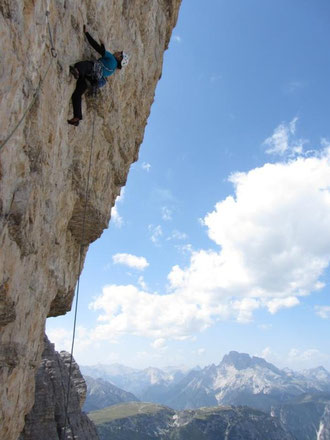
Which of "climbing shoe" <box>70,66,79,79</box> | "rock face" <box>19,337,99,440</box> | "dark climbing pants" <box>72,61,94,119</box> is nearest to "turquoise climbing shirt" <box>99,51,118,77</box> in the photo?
"dark climbing pants" <box>72,61,94,119</box>

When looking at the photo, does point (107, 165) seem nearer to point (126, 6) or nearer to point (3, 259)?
point (126, 6)

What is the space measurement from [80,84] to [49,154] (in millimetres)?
2439

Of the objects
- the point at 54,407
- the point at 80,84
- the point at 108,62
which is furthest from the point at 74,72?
the point at 54,407

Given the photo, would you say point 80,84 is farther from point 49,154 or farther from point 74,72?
point 49,154

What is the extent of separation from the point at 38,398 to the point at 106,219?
19.6 metres

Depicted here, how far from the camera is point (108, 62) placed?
10.1 metres

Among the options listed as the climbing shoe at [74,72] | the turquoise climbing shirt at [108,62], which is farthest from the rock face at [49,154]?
the turquoise climbing shirt at [108,62]

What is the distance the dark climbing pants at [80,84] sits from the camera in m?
9.46

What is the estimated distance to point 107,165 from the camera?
533 inches

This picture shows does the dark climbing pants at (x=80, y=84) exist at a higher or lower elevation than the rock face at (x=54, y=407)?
higher

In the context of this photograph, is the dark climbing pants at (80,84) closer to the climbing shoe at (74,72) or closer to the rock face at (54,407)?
the climbing shoe at (74,72)

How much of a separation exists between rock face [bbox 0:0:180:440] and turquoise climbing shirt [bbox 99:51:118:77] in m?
0.64

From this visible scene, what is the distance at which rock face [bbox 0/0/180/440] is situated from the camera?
686cm

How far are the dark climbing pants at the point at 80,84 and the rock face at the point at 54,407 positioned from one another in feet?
64.7
